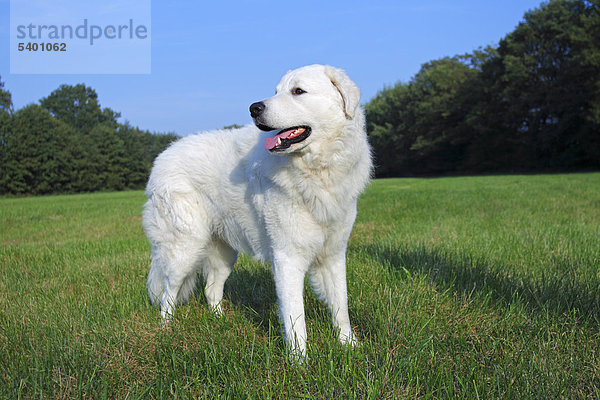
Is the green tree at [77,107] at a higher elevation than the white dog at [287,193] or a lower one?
higher

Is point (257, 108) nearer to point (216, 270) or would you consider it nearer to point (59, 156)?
point (216, 270)

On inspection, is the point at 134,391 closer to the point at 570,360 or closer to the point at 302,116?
the point at 302,116

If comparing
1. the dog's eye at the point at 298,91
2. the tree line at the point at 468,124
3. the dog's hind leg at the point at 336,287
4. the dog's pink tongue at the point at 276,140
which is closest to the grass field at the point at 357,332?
the dog's hind leg at the point at 336,287

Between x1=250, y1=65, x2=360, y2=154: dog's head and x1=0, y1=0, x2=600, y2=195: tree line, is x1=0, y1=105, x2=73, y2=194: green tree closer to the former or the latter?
x1=0, y1=0, x2=600, y2=195: tree line

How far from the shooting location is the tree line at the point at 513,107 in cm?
3188

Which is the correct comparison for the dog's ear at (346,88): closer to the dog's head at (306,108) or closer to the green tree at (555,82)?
the dog's head at (306,108)

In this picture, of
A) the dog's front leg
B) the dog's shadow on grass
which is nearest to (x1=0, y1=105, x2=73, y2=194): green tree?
the dog's shadow on grass

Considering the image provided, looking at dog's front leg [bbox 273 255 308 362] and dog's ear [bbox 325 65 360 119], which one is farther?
dog's ear [bbox 325 65 360 119]

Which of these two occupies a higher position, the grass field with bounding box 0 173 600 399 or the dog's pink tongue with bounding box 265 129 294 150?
the dog's pink tongue with bounding box 265 129 294 150

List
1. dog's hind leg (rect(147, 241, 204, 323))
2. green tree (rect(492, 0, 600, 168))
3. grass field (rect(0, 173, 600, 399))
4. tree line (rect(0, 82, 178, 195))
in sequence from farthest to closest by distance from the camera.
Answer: tree line (rect(0, 82, 178, 195)) → green tree (rect(492, 0, 600, 168)) → dog's hind leg (rect(147, 241, 204, 323)) → grass field (rect(0, 173, 600, 399))

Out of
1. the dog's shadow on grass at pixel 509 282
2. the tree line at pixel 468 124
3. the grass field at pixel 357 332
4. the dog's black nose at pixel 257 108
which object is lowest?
the grass field at pixel 357 332

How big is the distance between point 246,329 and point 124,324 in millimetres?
923

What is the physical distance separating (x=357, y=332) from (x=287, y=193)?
1175mm

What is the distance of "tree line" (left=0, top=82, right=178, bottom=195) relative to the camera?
39656 mm
